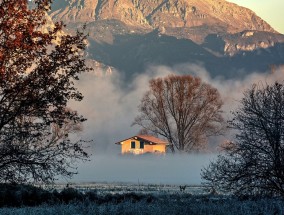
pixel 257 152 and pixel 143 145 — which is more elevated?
pixel 143 145

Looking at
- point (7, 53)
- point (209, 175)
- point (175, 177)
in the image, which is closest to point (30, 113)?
point (7, 53)

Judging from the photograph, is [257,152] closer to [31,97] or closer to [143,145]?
[31,97]

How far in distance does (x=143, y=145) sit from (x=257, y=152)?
258 ft

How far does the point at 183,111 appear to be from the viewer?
7594 cm

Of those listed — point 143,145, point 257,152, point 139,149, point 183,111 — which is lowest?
point 257,152

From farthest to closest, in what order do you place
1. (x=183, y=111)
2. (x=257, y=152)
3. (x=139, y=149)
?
1. (x=139, y=149)
2. (x=183, y=111)
3. (x=257, y=152)

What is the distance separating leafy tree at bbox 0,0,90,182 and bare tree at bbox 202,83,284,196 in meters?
7.08

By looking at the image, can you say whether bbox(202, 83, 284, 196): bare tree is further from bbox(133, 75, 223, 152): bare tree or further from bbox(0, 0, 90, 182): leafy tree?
bbox(133, 75, 223, 152): bare tree

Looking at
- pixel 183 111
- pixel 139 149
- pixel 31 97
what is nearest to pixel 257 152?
pixel 31 97

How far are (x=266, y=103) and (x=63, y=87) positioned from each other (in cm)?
969

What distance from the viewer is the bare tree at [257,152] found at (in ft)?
91.7

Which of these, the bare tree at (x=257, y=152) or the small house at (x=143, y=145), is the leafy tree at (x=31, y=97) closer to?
the bare tree at (x=257, y=152)

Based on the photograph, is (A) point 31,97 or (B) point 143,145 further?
(B) point 143,145

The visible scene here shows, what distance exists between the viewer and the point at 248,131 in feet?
96.7
